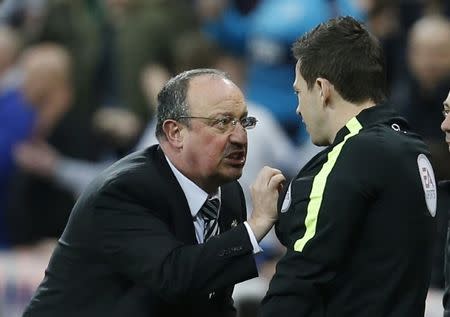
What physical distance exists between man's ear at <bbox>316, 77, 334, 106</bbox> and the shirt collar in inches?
24.7

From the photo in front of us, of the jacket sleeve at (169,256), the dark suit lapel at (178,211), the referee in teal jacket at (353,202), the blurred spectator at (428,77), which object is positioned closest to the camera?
the referee in teal jacket at (353,202)

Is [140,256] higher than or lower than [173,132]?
lower

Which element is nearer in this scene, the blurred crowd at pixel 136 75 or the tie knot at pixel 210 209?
the tie knot at pixel 210 209

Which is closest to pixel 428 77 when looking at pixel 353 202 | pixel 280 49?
pixel 280 49

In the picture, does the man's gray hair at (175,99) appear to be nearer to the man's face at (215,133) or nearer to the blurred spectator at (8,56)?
the man's face at (215,133)

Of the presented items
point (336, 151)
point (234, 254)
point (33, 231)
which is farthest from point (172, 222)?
point (33, 231)

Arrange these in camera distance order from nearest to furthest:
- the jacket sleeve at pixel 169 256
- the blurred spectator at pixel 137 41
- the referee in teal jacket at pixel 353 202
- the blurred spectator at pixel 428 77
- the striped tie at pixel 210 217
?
the referee in teal jacket at pixel 353 202 < the jacket sleeve at pixel 169 256 < the striped tie at pixel 210 217 < the blurred spectator at pixel 428 77 < the blurred spectator at pixel 137 41

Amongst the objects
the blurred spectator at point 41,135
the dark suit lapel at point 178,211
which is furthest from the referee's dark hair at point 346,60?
the blurred spectator at point 41,135

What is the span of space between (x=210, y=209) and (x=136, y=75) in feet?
13.9

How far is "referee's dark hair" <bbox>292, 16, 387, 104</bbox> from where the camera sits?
338 centimetres

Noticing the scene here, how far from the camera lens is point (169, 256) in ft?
11.7

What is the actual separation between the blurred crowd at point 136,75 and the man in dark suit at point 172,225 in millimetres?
2424

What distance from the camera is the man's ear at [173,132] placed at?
Result: 12.6 ft

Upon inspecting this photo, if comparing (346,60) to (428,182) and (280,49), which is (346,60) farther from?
(280,49)
